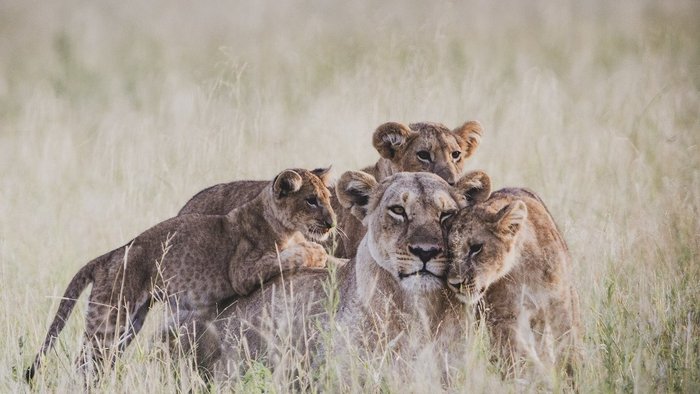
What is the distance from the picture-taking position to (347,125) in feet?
40.1

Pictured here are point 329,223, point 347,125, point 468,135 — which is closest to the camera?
point 329,223

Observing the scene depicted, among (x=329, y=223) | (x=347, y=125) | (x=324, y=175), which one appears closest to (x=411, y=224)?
(x=329, y=223)

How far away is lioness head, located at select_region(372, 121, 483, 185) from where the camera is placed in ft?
26.0

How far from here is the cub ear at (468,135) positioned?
8266 mm

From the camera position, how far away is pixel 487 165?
36.9 feet

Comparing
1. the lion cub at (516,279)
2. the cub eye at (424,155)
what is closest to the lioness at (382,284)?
the lion cub at (516,279)

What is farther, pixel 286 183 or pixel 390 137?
pixel 390 137

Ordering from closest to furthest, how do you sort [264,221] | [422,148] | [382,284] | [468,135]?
[382,284], [264,221], [422,148], [468,135]

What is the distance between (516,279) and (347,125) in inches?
252

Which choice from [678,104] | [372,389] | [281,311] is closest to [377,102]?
[678,104]

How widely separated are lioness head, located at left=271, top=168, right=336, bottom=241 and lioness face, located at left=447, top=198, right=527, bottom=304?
1908 mm

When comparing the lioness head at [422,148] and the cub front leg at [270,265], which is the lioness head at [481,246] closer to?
the cub front leg at [270,265]

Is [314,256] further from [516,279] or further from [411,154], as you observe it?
[516,279]

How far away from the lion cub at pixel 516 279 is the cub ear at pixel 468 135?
2031 millimetres
